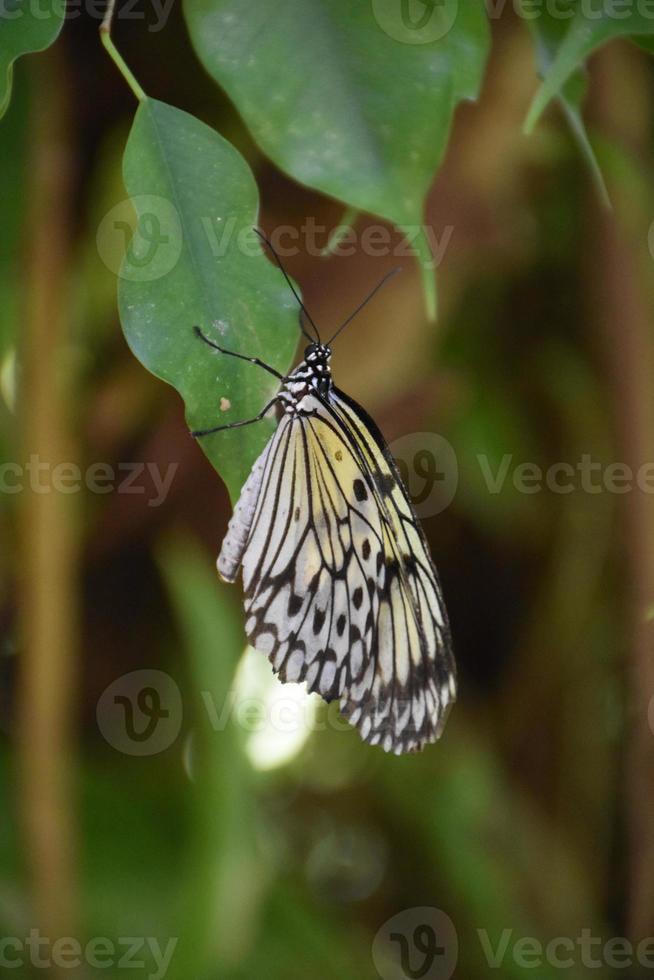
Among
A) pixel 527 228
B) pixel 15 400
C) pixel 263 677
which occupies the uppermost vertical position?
pixel 527 228

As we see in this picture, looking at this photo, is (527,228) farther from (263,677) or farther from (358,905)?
(358,905)

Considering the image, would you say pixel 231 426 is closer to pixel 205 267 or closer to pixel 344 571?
pixel 205 267

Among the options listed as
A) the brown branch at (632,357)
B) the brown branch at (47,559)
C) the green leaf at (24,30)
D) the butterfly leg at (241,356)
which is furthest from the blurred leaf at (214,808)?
the green leaf at (24,30)

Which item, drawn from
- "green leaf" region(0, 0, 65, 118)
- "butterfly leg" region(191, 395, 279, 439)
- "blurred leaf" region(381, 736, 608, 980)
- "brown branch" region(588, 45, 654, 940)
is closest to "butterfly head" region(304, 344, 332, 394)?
"butterfly leg" region(191, 395, 279, 439)

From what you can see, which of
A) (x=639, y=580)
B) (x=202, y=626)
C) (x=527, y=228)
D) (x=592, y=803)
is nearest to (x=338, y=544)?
(x=202, y=626)

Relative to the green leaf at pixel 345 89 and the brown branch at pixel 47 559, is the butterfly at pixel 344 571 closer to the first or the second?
the green leaf at pixel 345 89

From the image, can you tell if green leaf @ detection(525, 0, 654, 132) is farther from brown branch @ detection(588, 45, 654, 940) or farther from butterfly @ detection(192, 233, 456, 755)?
brown branch @ detection(588, 45, 654, 940)

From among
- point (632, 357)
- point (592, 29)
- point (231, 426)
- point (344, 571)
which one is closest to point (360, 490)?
point (344, 571)
